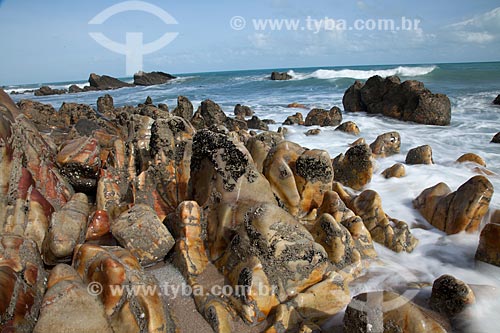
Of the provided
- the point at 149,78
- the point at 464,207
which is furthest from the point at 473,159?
the point at 149,78

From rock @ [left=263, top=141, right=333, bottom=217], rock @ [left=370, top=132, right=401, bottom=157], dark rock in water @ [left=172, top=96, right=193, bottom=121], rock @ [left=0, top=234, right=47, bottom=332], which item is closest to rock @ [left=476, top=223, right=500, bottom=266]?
rock @ [left=263, top=141, right=333, bottom=217]

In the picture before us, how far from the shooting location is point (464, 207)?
3900mm

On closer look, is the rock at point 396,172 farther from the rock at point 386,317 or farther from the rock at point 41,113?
the rock at point 41,113

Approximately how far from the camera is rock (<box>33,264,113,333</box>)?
1911 millimetres

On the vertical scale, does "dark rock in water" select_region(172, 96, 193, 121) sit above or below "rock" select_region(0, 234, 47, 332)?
above

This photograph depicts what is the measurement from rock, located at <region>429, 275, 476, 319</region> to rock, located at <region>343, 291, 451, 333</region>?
547mm

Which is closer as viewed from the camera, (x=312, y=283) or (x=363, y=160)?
(x=312, y=283)

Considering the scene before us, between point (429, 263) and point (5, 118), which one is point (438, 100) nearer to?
point (429, 263)

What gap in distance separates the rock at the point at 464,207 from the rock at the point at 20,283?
416 cm

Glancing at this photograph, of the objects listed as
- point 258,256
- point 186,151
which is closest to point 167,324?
point 258,256

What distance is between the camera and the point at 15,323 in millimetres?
2035

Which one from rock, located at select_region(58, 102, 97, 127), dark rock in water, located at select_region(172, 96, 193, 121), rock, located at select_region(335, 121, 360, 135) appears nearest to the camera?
rock, located at select_region(58, 102, 97, 127)

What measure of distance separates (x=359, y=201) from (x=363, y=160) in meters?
1.59

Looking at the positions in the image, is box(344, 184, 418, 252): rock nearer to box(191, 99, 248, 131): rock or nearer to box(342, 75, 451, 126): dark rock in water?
box(191, 99, 248, 131): rock
